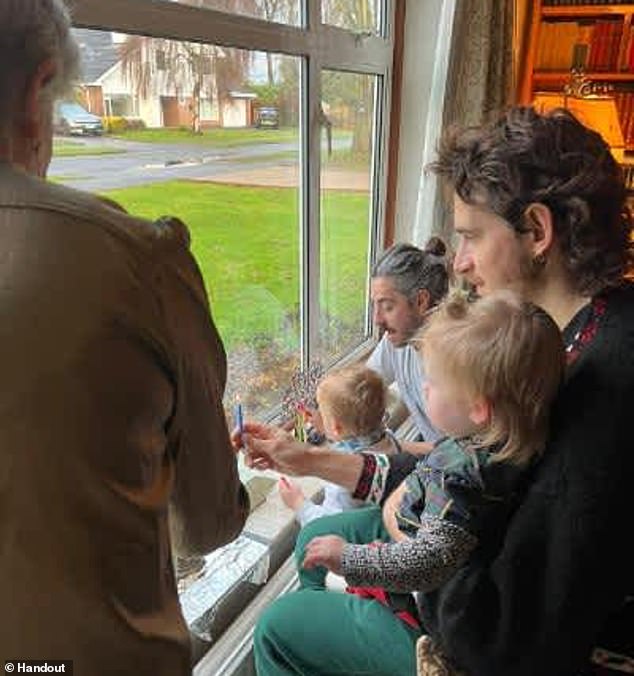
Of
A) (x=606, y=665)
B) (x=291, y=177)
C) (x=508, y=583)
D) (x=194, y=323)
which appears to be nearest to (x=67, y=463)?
(x=194, y=323)

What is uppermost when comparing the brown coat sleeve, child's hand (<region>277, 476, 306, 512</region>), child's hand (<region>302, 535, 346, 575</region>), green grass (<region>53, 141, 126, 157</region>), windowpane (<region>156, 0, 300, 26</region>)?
windowpane (<region>156, 0, 300, 26</region>)

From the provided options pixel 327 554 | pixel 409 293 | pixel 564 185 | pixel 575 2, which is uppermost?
pixel 575 2

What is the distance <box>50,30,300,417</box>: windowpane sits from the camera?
122 cm

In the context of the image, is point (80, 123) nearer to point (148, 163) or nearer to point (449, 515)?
point (148, 163)

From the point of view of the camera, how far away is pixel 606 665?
918 millimetres

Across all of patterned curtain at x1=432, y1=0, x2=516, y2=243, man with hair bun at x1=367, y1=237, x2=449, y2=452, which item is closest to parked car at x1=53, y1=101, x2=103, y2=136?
man with hair bun at x1=367, y1=237, x2=449, y2=452

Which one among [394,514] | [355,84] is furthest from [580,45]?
[394,514]

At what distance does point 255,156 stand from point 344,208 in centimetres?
62

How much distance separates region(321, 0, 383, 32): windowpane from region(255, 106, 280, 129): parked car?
1.06 feet

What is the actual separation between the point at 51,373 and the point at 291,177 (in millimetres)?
1462

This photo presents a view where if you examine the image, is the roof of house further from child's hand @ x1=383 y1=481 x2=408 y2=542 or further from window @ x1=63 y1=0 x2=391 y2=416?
child's hand @ x1=383 y1=481 x2=408 y2=542

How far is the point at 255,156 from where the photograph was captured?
1696 mm

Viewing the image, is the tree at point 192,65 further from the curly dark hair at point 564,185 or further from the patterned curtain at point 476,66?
the patterned curtain at point 476,66

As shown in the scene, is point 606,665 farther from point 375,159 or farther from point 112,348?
point 375,159
